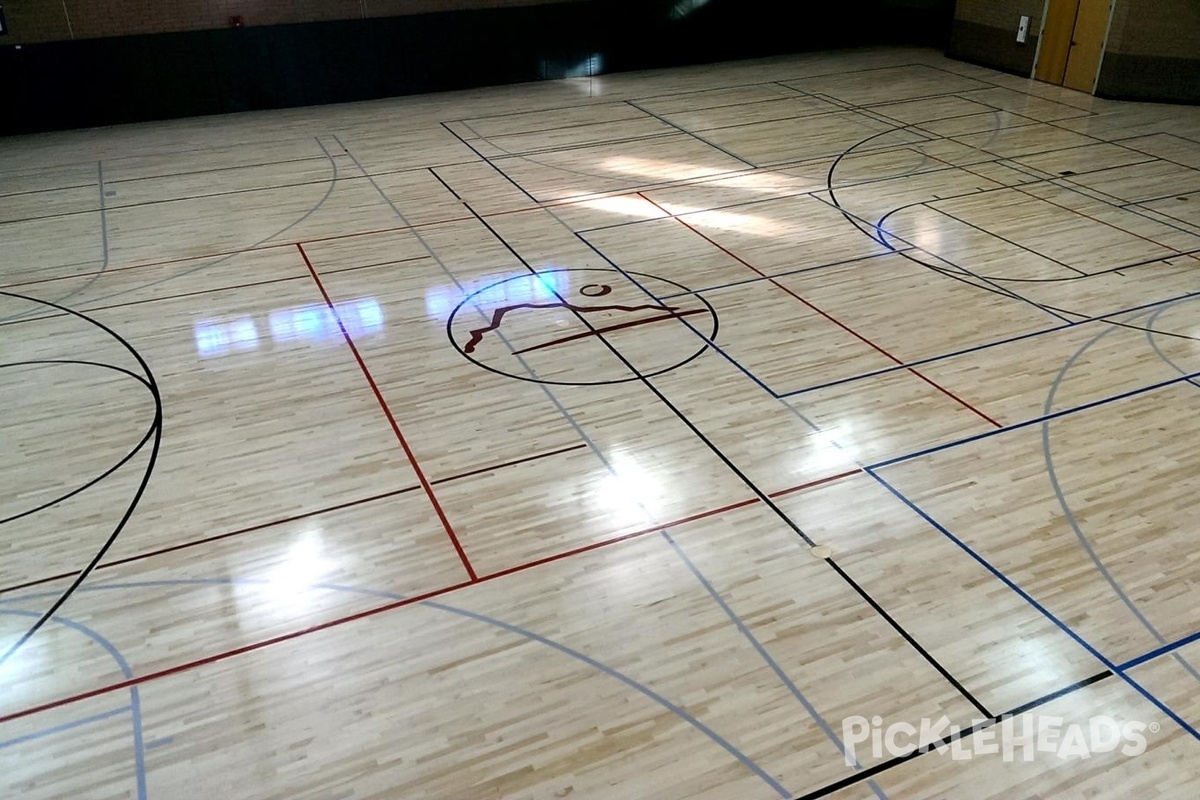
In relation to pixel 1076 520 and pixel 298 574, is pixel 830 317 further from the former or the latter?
pixel 298 574

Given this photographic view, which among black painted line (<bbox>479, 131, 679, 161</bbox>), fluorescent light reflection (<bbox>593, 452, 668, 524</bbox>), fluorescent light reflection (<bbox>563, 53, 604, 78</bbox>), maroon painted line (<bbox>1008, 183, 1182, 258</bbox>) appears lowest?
fluorescent light reflection (<bbox>593, 452, 668, 524</bbox>)

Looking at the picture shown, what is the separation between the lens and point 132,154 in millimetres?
11383

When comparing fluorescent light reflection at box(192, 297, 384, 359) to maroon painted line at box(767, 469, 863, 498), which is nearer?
maroon painted line at box(767, 469, 863, 498)

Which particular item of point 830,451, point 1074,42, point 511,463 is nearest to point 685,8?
point 1074,42

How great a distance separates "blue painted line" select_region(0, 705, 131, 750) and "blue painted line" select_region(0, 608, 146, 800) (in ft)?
0.19

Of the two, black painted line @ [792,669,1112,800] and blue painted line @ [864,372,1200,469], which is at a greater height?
blue painted line @ [864,372,1200,469]

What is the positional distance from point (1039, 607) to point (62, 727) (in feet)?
14.1

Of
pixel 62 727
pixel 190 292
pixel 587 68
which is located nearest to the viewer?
pixel 62 727

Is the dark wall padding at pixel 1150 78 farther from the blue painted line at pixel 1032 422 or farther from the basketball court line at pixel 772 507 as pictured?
the basketball court line at pixel 772 507


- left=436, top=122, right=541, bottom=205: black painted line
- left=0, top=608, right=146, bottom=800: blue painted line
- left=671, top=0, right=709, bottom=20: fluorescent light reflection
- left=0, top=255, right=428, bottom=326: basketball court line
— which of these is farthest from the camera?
left=671, top=0, right=709, bottom=20: fluorescent light reflection

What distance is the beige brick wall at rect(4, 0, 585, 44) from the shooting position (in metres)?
11.7

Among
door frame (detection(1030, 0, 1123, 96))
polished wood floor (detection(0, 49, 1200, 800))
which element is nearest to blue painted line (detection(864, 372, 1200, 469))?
polished wood floor (detection(0, 49, 1200, 800))

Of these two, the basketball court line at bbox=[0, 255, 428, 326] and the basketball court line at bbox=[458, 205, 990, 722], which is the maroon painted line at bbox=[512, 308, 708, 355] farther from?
the basketball court line at bbox=[0, 255, 428, 326]

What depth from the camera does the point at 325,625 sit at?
4.43 m
